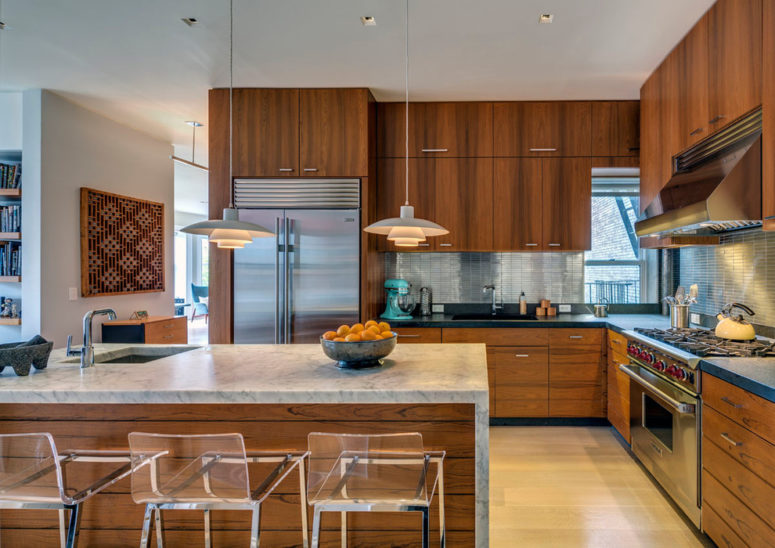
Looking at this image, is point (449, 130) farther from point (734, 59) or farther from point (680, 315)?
point (680, 315)

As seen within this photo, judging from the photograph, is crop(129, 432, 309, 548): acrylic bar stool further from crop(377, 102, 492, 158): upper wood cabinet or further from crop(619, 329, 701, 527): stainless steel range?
crop(377, 102, 492, 158): upper wood cabinet

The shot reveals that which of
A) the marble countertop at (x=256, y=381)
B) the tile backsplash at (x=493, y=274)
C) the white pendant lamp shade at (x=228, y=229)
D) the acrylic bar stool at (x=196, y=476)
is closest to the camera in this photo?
the acrylic bar stool at (x=196, y=476)

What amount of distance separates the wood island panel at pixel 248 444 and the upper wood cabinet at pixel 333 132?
2.27 meters

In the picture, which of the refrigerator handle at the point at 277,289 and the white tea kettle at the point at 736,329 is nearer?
the white tea kettle at the point at 736,329

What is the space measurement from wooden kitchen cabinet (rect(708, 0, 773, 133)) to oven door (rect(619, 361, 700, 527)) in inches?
56.4

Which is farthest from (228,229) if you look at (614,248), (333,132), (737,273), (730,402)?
(614,248)

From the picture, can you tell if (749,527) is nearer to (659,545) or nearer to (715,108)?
(659,545)

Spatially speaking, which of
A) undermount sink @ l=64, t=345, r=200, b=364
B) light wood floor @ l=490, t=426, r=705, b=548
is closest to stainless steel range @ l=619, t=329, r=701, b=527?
light wood floor @ l=490, t=426, r=705, b=548

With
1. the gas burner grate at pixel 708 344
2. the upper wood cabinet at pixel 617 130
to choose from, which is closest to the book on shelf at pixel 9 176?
the upper wood cabinet at pixel 617 130

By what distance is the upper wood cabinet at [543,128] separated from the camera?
407 cm

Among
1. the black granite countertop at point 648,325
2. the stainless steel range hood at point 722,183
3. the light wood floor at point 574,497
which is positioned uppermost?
the stainless steel range hood at point 722,183

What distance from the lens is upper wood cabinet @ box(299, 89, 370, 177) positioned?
12.3 ft

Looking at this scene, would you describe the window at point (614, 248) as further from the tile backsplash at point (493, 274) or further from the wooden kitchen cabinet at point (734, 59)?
the wooden kitchen cabinet at point (734, 59)

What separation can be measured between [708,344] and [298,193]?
2.87 metres
